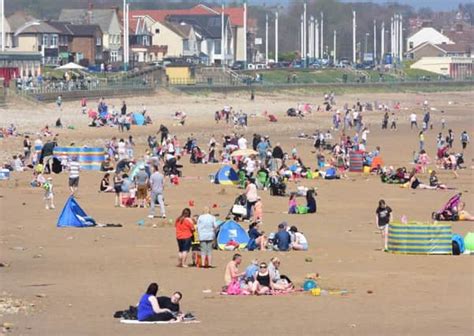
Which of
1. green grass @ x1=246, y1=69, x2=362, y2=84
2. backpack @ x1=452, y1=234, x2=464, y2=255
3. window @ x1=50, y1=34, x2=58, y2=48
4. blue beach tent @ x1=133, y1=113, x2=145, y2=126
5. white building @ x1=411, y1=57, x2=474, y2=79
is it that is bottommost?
backpack @ x1=452, y1=234, x2=464, y2=255

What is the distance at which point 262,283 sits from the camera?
16.4 meters

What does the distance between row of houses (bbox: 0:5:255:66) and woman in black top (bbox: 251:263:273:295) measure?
2784 inches

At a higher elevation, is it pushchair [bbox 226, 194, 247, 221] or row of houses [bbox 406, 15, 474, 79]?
row of houses [bbox 406, 15, 474, 79]

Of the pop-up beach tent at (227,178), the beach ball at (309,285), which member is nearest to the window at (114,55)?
the pop-up beach tent at (227,178)

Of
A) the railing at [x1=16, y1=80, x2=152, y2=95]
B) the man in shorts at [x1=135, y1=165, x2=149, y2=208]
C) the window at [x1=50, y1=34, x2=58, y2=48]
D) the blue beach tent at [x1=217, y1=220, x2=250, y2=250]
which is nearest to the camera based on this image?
the blue beach tent at [x1=217, y1=220, x2=250, y2=250]

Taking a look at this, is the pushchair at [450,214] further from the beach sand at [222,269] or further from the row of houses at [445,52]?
the row of houses at [445,52]

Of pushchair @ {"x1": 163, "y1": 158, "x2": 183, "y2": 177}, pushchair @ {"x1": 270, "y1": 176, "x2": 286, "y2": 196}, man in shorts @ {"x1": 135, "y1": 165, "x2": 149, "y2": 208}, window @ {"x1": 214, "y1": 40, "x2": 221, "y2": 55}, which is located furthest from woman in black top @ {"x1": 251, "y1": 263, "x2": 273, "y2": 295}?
window @ {"x1": 214, "y1": 40, "x2": 221, "y2": 55}

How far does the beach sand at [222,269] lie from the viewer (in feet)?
47.4

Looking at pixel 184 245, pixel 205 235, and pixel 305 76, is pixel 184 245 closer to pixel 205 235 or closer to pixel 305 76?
pixel 205 235

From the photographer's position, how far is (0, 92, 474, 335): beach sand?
14.4 metres

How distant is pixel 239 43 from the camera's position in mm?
129875

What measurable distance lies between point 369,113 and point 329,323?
2210 inches

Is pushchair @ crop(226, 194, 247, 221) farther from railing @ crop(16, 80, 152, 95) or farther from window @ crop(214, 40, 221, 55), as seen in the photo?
window @ crop(214, 40, 221, 55)

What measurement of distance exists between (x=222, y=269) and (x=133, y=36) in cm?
9416
